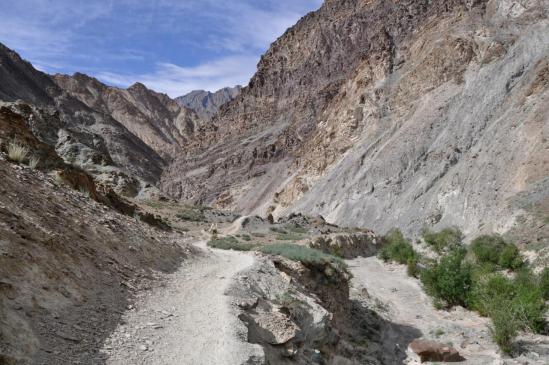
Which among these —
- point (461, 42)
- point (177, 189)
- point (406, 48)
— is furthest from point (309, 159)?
point (177, 189)

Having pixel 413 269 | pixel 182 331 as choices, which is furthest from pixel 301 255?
pixel 413 269

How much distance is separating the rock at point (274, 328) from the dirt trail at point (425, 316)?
299 inches

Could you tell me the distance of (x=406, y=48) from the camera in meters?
70.7

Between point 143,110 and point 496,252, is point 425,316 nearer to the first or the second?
point 496,252

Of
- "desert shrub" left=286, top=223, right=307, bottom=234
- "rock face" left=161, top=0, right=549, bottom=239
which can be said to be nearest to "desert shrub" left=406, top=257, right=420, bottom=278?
"rock face" left=161, top=0, right=549, bottom=239

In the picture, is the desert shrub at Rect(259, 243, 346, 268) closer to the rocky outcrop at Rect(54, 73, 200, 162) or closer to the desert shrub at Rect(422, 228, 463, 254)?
the desert shrub at Rect(422, 228, 463, 254)

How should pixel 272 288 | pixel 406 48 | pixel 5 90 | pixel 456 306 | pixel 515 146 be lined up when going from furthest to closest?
pixel 5 90
pixel 406 48
pixel 515 146
pixel 456 306
pixel 272 288

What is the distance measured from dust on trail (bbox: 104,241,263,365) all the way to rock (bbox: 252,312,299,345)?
0.56 metres

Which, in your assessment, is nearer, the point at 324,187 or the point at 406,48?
the point at 324,187

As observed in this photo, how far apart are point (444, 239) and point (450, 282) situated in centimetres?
1206

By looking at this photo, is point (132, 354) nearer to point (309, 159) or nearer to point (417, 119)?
point (417, 119)

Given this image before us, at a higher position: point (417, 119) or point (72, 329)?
point (417, 119)

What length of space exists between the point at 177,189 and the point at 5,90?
35.0m

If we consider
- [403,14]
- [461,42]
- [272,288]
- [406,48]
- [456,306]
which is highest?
[403,14]
